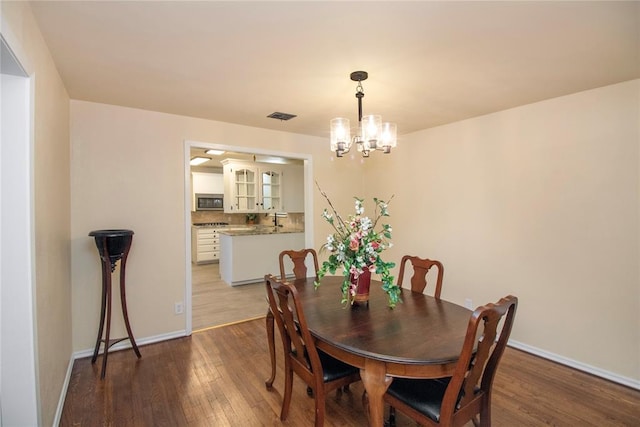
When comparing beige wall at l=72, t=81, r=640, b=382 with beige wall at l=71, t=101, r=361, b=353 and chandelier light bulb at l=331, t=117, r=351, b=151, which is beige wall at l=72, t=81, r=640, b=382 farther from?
chandelier light bulb at l=331, t=117, r=351, b=151

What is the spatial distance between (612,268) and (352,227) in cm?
224

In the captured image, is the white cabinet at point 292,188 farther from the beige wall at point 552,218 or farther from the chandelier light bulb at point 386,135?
the chandelier light bulb at point 386,135

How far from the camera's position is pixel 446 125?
11.9 feet

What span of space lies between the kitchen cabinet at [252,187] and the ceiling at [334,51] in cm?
343

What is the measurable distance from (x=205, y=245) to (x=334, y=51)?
20.3 ft

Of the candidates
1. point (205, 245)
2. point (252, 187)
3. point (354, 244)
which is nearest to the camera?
point (354, 244)

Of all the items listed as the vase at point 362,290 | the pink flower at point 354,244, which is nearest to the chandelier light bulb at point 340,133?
the pink flower at point 354,244

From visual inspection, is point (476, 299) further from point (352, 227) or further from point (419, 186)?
point (352, 227)

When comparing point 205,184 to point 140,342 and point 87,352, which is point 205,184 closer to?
point 140,342

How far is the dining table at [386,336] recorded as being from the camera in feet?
4.50

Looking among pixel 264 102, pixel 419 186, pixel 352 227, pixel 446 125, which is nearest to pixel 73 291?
pixel 264 102

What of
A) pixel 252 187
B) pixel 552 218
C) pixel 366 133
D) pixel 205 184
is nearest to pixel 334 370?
pixel 366 133

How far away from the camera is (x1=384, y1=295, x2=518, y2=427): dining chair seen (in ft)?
4.07

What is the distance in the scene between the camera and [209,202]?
7.60 metres
